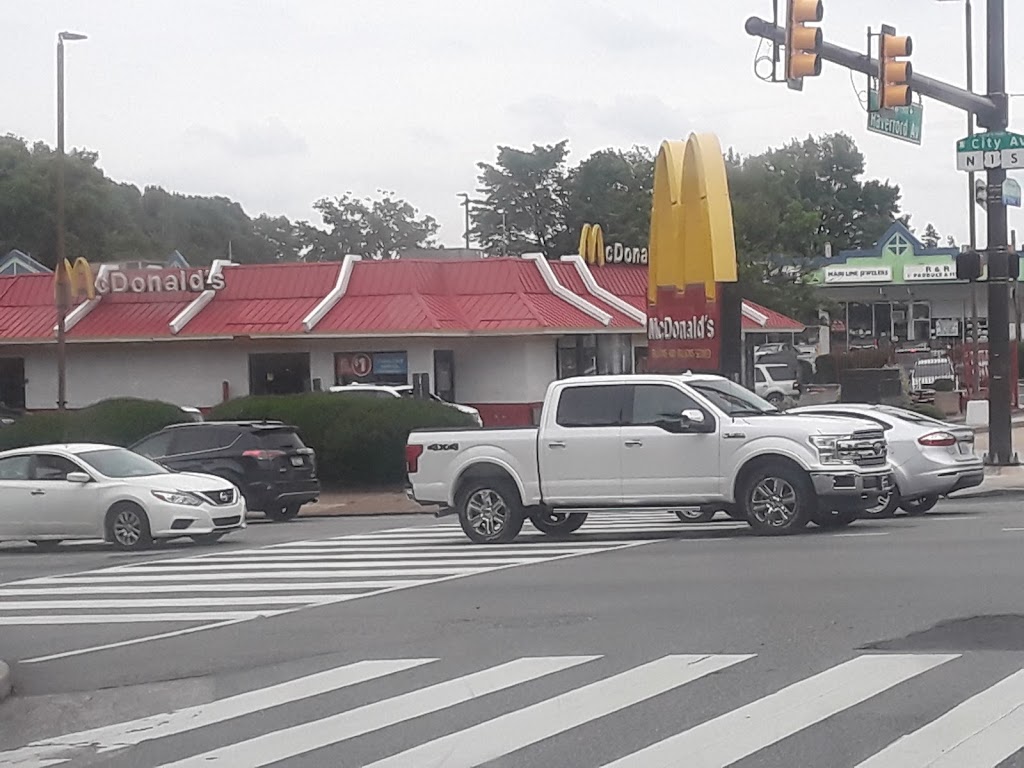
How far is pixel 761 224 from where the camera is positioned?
60188mm

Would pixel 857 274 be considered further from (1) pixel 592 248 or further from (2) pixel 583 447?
(2) pixel 583 447

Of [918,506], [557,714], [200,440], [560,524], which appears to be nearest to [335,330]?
[200,440]

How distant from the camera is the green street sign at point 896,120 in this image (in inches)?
809

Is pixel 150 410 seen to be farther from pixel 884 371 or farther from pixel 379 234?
pixel 379 234

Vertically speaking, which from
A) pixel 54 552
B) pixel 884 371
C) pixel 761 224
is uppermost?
pixel 761 224

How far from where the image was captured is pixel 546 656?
10.9 metres

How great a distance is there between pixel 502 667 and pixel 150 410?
74.7ft

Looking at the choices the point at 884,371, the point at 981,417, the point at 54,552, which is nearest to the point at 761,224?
the point at 884,371

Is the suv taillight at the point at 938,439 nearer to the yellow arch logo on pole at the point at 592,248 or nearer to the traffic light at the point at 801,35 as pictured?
the traffic light at the point at 801,35

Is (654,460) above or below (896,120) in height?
below

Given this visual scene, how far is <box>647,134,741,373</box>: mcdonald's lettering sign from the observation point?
27078 millimetres

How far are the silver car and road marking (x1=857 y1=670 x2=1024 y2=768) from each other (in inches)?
423

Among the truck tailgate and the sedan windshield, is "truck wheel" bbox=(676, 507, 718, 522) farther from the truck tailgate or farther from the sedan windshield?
the sedan windshield

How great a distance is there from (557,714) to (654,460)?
9.46 m
